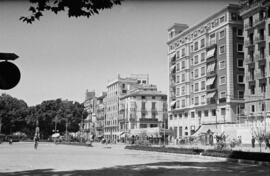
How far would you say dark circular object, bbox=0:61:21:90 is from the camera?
6398 mm

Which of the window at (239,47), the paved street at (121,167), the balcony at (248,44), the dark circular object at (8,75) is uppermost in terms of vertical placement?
the window at (239,47)

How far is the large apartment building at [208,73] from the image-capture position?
199ft

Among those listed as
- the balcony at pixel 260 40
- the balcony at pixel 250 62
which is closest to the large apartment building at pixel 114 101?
the balcony at pixel 250 62

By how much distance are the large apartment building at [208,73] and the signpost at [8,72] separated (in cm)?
4918

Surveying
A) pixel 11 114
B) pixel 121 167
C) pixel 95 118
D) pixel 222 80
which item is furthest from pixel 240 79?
pixel 95 118

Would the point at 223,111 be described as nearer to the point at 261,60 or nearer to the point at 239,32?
the point at 261,60

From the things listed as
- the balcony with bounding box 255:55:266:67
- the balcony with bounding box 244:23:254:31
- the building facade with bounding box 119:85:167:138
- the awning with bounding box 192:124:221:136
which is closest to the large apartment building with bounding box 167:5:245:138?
the awning with bounding box 192:124:221:136

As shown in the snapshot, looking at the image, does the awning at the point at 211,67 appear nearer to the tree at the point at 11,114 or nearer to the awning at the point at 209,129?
the awning at the point at 209,129

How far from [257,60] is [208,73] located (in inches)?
483

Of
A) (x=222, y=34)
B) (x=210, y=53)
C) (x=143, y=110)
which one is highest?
(x=222, y=34)

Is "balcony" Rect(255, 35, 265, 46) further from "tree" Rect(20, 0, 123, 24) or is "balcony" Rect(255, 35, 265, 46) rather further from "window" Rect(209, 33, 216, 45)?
"tree" Rect(20, 0, 123, 24)

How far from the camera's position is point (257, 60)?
177ft

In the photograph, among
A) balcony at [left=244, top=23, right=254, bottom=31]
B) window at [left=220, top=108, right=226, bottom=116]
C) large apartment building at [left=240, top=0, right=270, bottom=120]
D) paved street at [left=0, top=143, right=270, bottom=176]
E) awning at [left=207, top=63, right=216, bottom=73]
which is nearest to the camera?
paved street at [left=0, top=143, right=270, bottom=176]

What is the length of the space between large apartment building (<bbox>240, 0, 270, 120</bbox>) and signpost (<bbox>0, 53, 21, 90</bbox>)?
47.1 m
